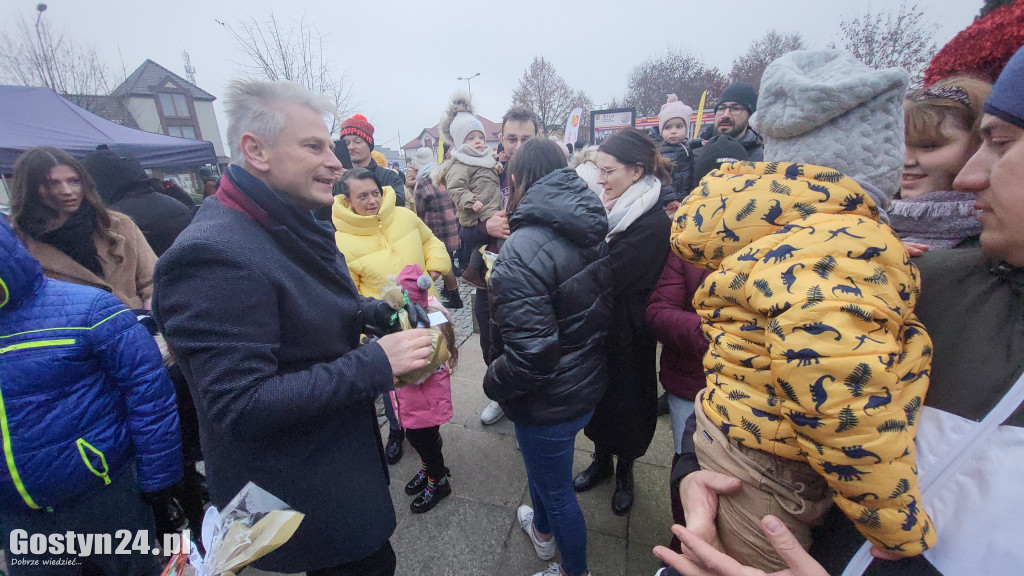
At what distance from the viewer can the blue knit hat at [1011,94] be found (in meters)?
0.71

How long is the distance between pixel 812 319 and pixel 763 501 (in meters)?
0.50

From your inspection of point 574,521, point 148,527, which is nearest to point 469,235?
point 574,521

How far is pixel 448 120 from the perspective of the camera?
4.88m

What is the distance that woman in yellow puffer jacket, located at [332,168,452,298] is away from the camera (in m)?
2.75

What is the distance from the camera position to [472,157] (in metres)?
4.11

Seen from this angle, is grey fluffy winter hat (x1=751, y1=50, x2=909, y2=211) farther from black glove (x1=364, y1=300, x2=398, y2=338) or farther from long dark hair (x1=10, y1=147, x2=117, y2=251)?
long dark hair (x1=10, y1=147, x2=117, y2=251)

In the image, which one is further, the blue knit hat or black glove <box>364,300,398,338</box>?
black glove <box>364,300,398,338</box>

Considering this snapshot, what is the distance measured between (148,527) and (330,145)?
2051mm

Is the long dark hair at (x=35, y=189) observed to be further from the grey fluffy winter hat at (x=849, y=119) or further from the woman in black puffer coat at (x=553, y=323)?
the grey fluffy winter hat at (x=849, y=119)

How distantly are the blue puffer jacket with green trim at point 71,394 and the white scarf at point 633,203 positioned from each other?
7.35 ft

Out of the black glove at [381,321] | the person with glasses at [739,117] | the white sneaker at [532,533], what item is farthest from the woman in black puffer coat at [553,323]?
the person with glasses at [739,117]

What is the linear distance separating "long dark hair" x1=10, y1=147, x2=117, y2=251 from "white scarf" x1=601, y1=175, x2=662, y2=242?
3341 millimetres

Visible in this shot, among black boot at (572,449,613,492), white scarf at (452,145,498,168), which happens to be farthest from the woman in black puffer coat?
white scarf at (452,145,498,168)

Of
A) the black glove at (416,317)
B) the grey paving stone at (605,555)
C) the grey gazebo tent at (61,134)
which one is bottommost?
the grey paving stone at (605,555)
